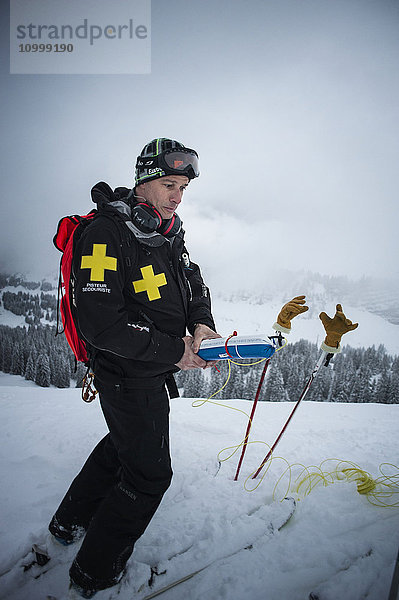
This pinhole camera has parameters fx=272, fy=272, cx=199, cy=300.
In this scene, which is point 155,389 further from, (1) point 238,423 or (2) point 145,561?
(1) point 238,423

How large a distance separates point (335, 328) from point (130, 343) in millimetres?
2100

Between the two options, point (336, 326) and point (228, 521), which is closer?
point (336, 326)

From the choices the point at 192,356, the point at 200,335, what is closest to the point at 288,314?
the point at 200,335

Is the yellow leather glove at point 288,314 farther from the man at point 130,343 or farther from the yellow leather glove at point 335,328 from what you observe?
the man at point 130,343

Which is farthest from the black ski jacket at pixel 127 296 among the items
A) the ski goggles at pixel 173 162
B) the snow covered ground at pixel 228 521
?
the snow covered ground at pixel 228 521

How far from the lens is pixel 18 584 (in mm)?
2285

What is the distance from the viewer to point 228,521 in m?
2.96

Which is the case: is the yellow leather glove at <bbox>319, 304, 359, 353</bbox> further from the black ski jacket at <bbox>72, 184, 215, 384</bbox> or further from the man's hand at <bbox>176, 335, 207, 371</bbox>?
the man's hand at <bbox>176, 335, 207, 371</bbox>

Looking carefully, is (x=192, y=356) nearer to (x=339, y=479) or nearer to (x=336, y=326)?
(x=336, y=326)

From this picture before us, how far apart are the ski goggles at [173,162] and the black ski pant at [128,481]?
6.34 ft

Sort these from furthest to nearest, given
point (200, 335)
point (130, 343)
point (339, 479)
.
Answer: point (339, 479) → point (200, 335) → point (130, 343)

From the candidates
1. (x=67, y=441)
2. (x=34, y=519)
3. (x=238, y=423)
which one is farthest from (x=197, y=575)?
(x=238, y=423)

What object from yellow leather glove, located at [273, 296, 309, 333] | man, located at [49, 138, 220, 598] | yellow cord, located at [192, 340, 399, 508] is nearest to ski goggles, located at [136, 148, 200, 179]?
man, located at [49, 138, 220, 598]

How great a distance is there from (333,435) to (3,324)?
81.9 meters
